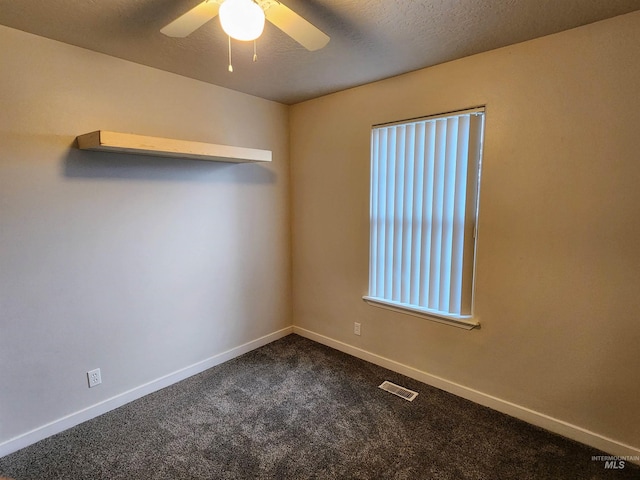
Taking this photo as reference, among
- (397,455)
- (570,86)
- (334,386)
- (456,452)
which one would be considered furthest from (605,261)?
(334,386)

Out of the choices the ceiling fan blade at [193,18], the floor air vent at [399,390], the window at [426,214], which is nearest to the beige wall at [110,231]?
the ceiling fan blade at [193,18]

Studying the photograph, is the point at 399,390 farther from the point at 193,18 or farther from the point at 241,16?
the point at 193,18

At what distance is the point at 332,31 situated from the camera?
1.85 meters

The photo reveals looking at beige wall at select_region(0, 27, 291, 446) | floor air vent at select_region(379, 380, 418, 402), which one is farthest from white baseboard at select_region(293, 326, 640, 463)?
beige wall at select_region(0, 27, 291, 446)

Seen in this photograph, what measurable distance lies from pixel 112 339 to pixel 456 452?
2305 millimetres

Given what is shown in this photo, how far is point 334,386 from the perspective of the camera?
2590mm

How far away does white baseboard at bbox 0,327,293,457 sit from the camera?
1.96 m

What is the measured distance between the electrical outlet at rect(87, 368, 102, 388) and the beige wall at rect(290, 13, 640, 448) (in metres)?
2.23

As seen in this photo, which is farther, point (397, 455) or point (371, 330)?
point (371, 330)

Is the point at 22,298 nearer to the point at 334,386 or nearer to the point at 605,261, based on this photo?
the point at 334,386

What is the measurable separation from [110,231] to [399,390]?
2.35m

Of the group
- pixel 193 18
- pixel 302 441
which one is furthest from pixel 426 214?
pixel 193 18

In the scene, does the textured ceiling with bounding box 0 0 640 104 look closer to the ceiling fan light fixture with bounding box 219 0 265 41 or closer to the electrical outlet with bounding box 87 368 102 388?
the ceiling fan light fixture with bounding box 219 0 265 41

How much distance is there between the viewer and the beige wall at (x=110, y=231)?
1.91 metres
